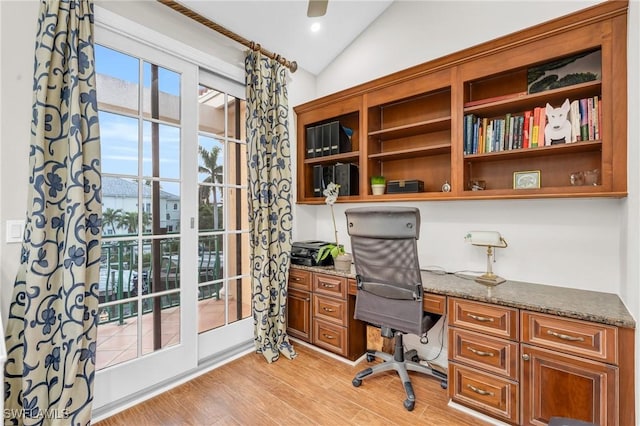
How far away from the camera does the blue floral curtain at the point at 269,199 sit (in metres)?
2.61

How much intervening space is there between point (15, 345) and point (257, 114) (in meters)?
2.12

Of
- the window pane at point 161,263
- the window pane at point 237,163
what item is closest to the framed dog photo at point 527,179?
the window pane at point 237,163

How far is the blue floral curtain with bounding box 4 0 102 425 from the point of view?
1.54 meters

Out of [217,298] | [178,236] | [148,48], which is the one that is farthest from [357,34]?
[217,298]

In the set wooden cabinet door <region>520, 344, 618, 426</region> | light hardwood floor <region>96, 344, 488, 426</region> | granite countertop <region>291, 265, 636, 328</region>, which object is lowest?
light hardwood floor <region>96, 344, 488, 426</region>

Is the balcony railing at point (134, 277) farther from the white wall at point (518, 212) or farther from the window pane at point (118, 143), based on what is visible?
the white wall at point (518, 212)

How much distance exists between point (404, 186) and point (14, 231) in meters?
2.54

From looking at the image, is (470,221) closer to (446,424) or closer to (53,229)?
(446,424)

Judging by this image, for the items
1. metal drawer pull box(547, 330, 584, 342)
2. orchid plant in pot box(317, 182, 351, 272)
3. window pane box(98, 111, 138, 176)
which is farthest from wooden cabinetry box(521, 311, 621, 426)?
window pane box(98, 111, 138, 176)

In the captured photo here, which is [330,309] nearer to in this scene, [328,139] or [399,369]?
[399,369]

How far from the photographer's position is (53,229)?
63.8 inches

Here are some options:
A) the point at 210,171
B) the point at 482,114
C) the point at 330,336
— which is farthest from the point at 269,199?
the point at 482,114

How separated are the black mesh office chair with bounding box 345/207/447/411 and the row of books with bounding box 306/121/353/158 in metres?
1.06

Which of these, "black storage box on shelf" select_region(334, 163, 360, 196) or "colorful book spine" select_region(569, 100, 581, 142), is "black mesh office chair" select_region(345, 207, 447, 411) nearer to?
"black storage box on shelf" select_region(334, 163, 360, 196)
